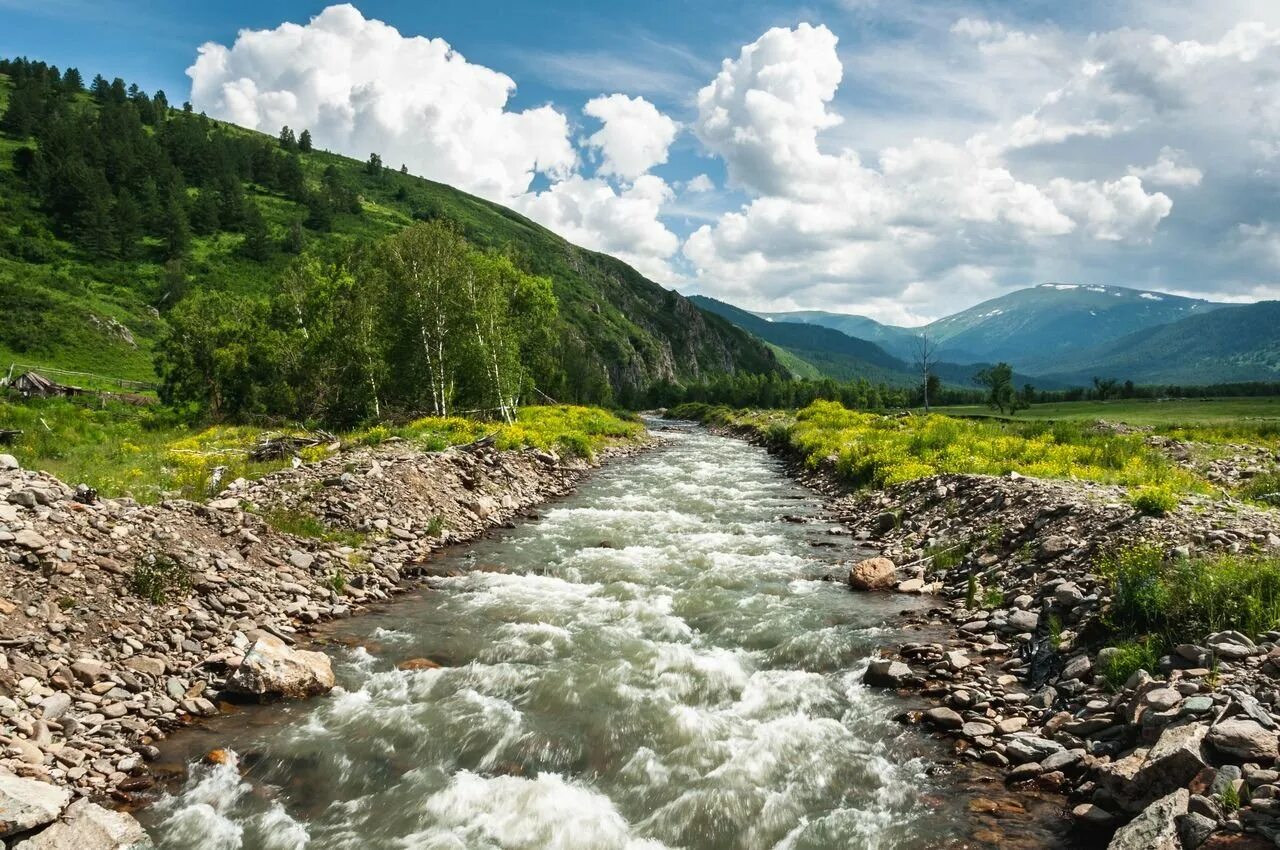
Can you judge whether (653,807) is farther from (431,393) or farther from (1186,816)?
(431,393)

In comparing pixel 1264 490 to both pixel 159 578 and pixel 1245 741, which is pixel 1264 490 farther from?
pixel 159 578

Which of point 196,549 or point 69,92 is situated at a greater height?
point 69,92

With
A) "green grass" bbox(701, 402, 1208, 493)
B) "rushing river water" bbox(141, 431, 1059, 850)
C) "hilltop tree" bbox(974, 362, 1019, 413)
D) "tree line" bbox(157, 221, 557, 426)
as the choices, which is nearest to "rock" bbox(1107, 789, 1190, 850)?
"rushing river water" bbox(141, 431, 1059, 850)

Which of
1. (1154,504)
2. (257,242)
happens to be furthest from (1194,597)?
(257,242)

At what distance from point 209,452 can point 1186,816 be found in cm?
3405

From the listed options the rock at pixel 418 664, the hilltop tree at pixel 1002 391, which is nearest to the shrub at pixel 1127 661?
the rock at pixel 418 664

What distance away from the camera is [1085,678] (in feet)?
34.3

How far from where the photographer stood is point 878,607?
15641 millimetres

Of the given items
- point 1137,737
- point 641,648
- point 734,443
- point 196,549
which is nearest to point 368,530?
point 196,549

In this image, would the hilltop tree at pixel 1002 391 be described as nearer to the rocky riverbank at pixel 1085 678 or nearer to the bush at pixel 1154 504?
the rocky riverbank at pixel 1085 678

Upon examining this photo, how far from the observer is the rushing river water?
8.18 m

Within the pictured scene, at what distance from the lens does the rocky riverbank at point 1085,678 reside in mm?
6934

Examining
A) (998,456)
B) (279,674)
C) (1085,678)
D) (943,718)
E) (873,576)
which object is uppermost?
(998,456)

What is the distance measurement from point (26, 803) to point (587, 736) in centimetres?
666
